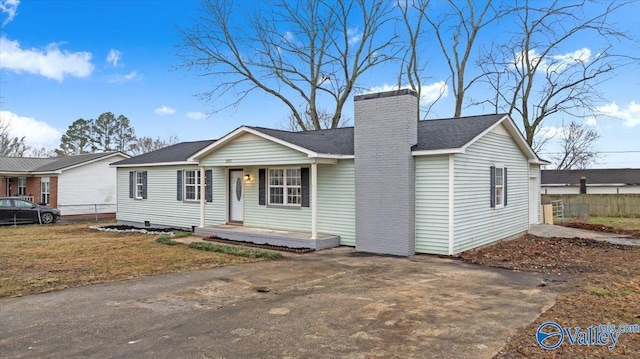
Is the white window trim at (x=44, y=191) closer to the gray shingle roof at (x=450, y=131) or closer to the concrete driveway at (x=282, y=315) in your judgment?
the concrete driveway at (x=282, y=315)

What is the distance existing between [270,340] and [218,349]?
0.59 m

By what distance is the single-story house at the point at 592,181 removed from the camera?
3772 cm

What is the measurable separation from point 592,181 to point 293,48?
3050 centimetres

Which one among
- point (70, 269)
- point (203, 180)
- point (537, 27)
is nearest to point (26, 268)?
point (70, 269)

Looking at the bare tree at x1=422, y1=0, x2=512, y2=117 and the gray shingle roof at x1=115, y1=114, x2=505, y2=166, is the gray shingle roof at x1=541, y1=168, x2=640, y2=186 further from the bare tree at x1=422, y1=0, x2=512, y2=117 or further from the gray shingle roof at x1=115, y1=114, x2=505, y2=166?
the gray shingle roof at x1=115, y1=114, x2=505, y2=166

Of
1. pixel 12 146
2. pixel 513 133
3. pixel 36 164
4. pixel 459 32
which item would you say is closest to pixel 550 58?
pixel 459 32

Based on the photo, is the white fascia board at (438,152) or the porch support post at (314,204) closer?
the white fascia board at (438,152)

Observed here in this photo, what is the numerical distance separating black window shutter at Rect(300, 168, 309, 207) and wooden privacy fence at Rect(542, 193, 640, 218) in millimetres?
18721

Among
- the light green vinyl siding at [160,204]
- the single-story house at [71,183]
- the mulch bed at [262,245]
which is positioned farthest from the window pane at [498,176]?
the single-story house at [71,183]

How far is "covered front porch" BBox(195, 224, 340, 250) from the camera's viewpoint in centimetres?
1158

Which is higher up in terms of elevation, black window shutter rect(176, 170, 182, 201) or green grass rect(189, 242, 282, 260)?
black window shutter rect(176, 170, 182, 201)

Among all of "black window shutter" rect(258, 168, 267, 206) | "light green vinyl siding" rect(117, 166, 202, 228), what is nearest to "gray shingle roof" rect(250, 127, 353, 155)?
"black window shutter" rect(258, 168, 267, 206)

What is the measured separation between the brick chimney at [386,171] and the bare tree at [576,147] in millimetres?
41092

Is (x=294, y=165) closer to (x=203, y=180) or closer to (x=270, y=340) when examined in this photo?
(x=203, y=180)
